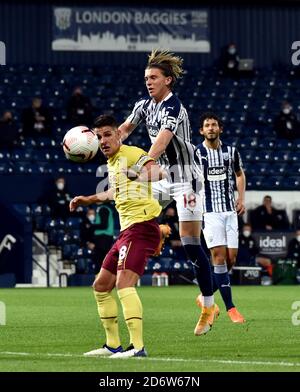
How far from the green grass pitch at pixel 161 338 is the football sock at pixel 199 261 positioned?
463 mm

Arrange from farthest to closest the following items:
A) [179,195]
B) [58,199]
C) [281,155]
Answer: [281,155] < [58,199] < [179,195]

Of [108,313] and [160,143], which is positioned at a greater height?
[160,143]

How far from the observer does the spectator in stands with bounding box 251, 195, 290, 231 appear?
2606 cm

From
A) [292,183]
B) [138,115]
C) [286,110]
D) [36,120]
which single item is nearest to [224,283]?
[138,115]

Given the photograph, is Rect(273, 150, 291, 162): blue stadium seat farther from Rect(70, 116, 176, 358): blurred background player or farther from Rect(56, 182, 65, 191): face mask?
Rect(70, 116, 176, 358): blurred background player

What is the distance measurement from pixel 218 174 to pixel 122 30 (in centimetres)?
2148

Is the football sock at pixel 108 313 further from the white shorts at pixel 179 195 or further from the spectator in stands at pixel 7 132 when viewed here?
the spectator in stands at pixel 7 132

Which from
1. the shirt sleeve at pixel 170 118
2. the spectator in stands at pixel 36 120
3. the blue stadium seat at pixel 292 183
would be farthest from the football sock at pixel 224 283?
the spectator in stands at pixel 36 120

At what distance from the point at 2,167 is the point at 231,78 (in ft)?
31.7

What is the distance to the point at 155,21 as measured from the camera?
114 ft

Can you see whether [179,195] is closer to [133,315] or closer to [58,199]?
[133,315]

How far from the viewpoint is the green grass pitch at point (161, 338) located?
826 centimetres

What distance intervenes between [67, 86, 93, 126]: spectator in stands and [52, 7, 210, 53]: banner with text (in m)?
6.01

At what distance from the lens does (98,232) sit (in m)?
23.5
